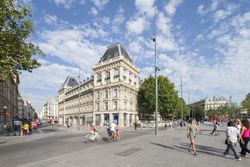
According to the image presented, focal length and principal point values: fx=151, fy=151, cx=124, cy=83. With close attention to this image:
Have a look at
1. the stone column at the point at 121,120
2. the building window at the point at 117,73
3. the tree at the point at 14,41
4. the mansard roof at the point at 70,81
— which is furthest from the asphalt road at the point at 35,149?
the mansard roof at the point at 70,81

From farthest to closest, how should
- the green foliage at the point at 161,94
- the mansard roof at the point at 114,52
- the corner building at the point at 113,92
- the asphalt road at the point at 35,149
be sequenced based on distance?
the mansard roof at the point at 114,52 → the green foliage at the point at 161,94 → the corner building at the point at 113,92 → the asphalt road at the point at 35,149

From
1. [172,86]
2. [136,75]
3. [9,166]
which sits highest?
[136,75]

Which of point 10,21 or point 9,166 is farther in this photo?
point 10,21

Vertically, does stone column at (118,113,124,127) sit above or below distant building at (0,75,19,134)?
below

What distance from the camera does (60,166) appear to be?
Answer: 237 inches

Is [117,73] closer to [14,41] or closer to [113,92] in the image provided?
[113,92]

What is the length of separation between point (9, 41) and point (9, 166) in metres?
9.40

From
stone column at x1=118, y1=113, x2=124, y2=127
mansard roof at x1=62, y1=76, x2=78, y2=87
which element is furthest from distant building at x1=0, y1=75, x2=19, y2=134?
mansard roof at x1=62, y1=76, x2=78, y2=87

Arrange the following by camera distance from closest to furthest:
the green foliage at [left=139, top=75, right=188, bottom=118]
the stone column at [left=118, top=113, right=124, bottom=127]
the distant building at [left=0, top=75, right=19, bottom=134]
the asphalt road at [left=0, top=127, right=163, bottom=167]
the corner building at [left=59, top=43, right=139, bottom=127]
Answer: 1. the asphalt road at [left=0, top=127, right=163, bottom=167]
2. the distant building at [left=0, top=75, right=19, bottom=134]
3. the stone column at [left=118, top=113, right=124, bottom=127]
4. the corner building at [left=59, top=43, right=139, bottom=127]
5. the green foliage at [left=139, top=75, right=188, bottom=118]

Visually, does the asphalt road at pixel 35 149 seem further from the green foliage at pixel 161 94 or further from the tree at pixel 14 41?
the green foliage at pixel 161 94

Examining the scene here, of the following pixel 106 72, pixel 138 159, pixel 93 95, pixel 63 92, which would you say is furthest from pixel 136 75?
pixel 63 92

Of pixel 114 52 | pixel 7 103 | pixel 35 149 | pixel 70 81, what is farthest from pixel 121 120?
pixel 70 81

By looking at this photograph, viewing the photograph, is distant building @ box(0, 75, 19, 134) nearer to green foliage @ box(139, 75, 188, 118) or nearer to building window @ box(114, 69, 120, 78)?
building window @ box(114, 69, 120, 78)

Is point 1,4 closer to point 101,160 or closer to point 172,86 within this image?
point 101,160
